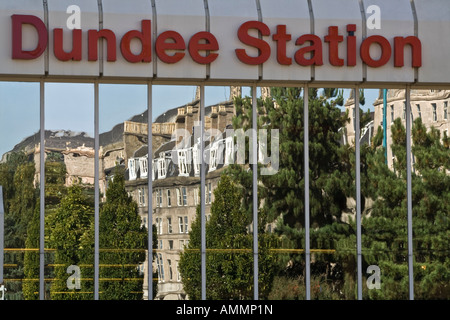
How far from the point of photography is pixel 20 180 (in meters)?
16.0

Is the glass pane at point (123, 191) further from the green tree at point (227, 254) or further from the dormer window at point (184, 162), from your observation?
the green tree at point (227, 254)

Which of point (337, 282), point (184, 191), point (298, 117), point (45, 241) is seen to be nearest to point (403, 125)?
point (298, 117)

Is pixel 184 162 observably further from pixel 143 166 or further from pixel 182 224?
pixel 182 224

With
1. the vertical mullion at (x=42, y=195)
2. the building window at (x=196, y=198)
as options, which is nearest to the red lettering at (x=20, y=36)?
the vertical mullion at (x=42, y=195)

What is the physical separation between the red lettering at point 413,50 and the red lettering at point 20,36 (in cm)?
631

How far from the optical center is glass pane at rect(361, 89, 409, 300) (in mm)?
16641

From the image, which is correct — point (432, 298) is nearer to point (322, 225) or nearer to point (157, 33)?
point (322, 225)

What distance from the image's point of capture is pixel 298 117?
16.7 m

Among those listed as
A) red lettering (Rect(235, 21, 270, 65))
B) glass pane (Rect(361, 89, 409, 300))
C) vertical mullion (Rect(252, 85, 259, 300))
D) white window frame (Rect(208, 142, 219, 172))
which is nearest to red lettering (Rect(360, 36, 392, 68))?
glass pane (Rect(361, 89, 409, 300))

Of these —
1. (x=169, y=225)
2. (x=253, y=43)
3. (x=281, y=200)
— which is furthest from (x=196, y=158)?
(x=253, y=43)

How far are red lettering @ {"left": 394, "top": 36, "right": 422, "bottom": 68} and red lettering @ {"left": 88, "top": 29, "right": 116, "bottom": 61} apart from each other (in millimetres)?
5137
